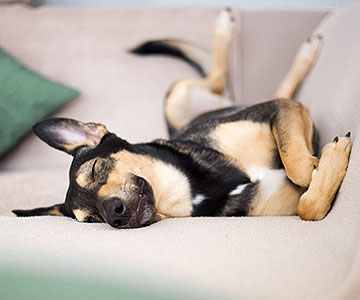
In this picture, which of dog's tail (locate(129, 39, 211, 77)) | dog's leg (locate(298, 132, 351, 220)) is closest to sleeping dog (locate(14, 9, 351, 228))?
dog's leg (locate(298, 132, 351, 220))

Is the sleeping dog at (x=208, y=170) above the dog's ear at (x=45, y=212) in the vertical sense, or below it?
above

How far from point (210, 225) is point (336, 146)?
1.74 ft

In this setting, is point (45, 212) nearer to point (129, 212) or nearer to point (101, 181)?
point (101, 181)

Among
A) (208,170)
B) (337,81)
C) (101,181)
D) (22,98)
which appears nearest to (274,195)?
(208,170)

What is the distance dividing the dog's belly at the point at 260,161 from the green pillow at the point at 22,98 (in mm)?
1163

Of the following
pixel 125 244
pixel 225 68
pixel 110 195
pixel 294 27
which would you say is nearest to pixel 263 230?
pixel 125 244

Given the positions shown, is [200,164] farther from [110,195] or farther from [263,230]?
Answer: [263,230]

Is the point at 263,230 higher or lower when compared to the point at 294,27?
lower

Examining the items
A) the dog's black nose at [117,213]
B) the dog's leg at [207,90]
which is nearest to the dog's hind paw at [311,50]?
the dog's leg at [207,90]

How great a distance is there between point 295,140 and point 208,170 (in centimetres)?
35

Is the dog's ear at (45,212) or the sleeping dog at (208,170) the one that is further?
the dog's ear at (45,212)

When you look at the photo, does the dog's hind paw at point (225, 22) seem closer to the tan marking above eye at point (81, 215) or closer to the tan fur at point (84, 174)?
the tan fur at point (84, 174)

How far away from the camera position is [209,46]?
2.76 metres

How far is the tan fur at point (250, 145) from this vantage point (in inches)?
69.5
